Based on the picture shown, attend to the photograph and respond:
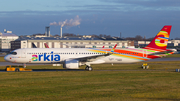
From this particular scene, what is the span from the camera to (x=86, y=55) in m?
45.8

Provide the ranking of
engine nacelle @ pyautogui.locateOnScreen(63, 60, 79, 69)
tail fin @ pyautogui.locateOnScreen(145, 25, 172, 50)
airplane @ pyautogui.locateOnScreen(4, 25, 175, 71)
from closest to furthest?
engine nacelle @ pyautogui.locateOnScreen(63, 60, 79, 69), airplane @ pyautogui.locateOnScreen(4, 25, 175, 71), tail fin @ pyautogui.locateOnScreen(145, 25, 172, 50)

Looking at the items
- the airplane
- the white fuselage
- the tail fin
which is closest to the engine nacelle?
the airplane

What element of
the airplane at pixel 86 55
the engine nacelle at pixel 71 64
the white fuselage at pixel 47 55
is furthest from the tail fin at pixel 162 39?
the engine nacelle at pixel 71 64

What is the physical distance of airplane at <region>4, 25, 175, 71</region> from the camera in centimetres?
4447

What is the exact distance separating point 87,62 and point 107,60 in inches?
147

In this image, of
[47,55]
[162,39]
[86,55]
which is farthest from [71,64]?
[162,39]

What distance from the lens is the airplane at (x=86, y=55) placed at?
146 ft

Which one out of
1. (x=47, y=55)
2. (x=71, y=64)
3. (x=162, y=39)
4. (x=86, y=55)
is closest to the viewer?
(x=71, y=64)

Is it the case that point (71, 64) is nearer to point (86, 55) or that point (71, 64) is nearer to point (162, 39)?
point (86, 55)

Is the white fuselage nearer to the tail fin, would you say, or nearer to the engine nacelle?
the engine nacelle

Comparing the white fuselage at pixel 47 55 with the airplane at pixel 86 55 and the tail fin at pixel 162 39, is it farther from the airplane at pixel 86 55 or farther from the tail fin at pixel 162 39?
the tail fin at pixel 162 39

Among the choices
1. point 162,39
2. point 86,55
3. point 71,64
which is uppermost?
point 162,39

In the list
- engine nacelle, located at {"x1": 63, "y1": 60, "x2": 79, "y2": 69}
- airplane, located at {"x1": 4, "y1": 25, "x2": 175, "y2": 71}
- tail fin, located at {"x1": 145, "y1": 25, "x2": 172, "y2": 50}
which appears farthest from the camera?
tail fin, located at {"x1": 145, "y1": 25, "x2": 172, "y2": 50}

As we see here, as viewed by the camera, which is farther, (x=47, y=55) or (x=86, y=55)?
(x=86, y=55)
